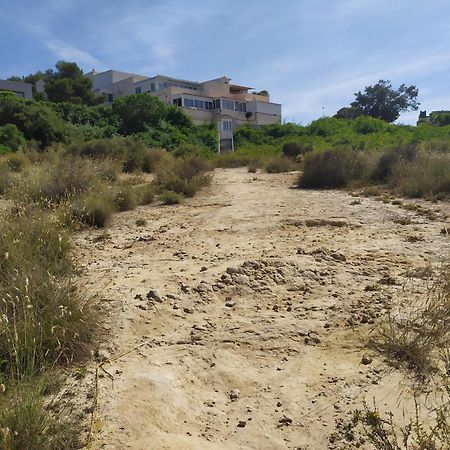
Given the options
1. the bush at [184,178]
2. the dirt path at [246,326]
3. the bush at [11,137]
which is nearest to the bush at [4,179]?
the bush at [184,178]

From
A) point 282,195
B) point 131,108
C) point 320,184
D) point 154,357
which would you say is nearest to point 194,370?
point 154,357

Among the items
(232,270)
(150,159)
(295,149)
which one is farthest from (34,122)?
(232,270)

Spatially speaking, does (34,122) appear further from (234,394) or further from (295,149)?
(234,394)

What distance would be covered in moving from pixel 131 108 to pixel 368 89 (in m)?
33.6

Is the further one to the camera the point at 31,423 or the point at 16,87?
the point at 16,87

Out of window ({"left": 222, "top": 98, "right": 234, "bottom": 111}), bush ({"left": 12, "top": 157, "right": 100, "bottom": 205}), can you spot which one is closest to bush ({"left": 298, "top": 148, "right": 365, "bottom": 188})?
bush ({"left": 12, "top": 157, "right": 100, "bottom": 205})

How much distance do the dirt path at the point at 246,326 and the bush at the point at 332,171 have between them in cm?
573

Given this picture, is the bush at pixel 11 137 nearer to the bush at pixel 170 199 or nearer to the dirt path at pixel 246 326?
the bush at pixel 170 199

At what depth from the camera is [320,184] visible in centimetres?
1332

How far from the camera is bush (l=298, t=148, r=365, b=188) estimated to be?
13.1m

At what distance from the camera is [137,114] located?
33219mm

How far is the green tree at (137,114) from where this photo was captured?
3294 cm

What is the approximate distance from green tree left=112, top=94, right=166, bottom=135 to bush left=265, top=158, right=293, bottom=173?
1557cm

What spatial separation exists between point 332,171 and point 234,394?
429 inches
